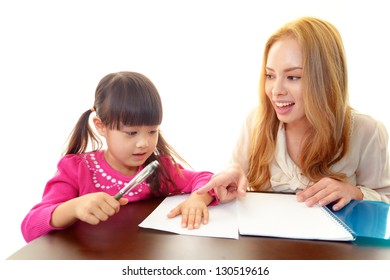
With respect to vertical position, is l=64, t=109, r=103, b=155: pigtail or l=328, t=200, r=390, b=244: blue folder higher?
l=64, t=109, r=103, b=155: pigtail

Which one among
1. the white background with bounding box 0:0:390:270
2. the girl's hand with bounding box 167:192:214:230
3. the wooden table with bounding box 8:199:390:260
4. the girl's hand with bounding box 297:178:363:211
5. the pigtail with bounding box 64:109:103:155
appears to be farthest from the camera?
the white background with bounding box 0:0:390:270

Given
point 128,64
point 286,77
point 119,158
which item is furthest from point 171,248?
point 128,64

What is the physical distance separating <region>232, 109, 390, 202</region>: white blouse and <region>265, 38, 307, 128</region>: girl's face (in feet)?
0.44

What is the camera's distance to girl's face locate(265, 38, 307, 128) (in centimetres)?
96

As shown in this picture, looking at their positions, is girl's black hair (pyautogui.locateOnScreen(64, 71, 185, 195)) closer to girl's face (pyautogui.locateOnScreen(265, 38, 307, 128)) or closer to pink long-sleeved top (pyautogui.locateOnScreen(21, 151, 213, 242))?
pink long-sleeved top (pyautogui.locateOnScreen(21, 151, 213, 242))

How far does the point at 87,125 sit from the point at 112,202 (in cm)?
34

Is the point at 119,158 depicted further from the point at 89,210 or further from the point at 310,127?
the point at 310,127

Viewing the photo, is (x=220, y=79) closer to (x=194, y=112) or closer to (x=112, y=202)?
(x=194, y=112)

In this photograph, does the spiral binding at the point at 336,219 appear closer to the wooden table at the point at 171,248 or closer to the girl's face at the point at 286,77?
the wooden table at the point at 171,248

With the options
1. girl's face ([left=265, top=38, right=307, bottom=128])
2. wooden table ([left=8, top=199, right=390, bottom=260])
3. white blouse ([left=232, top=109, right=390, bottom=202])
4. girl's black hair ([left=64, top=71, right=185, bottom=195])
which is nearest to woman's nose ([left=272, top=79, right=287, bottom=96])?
girl's face ([left=265, top=38, right=307, bottom=128])

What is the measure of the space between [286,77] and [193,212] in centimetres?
47

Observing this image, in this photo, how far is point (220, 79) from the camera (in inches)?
56.6

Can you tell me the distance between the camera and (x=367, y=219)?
0.74 metres

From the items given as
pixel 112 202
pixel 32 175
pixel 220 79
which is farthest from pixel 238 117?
pixel 112 202
